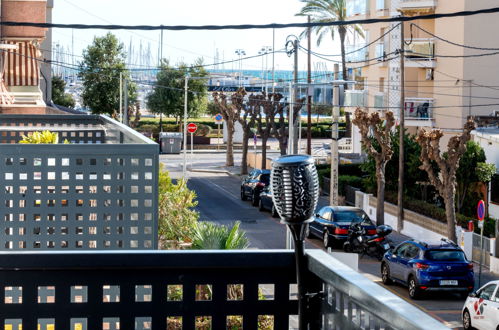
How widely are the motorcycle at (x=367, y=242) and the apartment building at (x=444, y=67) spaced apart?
14.2 meters

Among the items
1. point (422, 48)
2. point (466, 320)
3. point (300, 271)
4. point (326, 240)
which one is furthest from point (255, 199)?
point (300, 271)

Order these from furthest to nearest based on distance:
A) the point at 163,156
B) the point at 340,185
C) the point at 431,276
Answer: the point at 163,156 < the point at 340,185 < the point at 431,276

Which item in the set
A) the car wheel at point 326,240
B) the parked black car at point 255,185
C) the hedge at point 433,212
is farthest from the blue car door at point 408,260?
the parked black car at point 255,185

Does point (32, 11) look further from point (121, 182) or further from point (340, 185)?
point (340, 185)

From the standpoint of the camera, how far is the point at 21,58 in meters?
27.0

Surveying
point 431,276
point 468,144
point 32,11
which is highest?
point 32,11

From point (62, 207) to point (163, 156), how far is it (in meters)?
63.8

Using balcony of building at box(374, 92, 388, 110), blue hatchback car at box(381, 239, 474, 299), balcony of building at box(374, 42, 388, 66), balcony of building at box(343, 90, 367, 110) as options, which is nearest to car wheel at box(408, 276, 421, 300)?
blue hatchback car at box(381, 239, 474, 299)

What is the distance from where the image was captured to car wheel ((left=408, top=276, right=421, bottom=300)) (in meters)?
23.8

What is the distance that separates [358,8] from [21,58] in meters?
33.4

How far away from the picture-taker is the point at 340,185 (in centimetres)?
4462

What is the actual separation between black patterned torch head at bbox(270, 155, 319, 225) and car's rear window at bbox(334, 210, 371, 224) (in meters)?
27.3

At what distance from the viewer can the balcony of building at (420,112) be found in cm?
4875

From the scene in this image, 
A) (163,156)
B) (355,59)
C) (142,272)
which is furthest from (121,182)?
(163,156)
